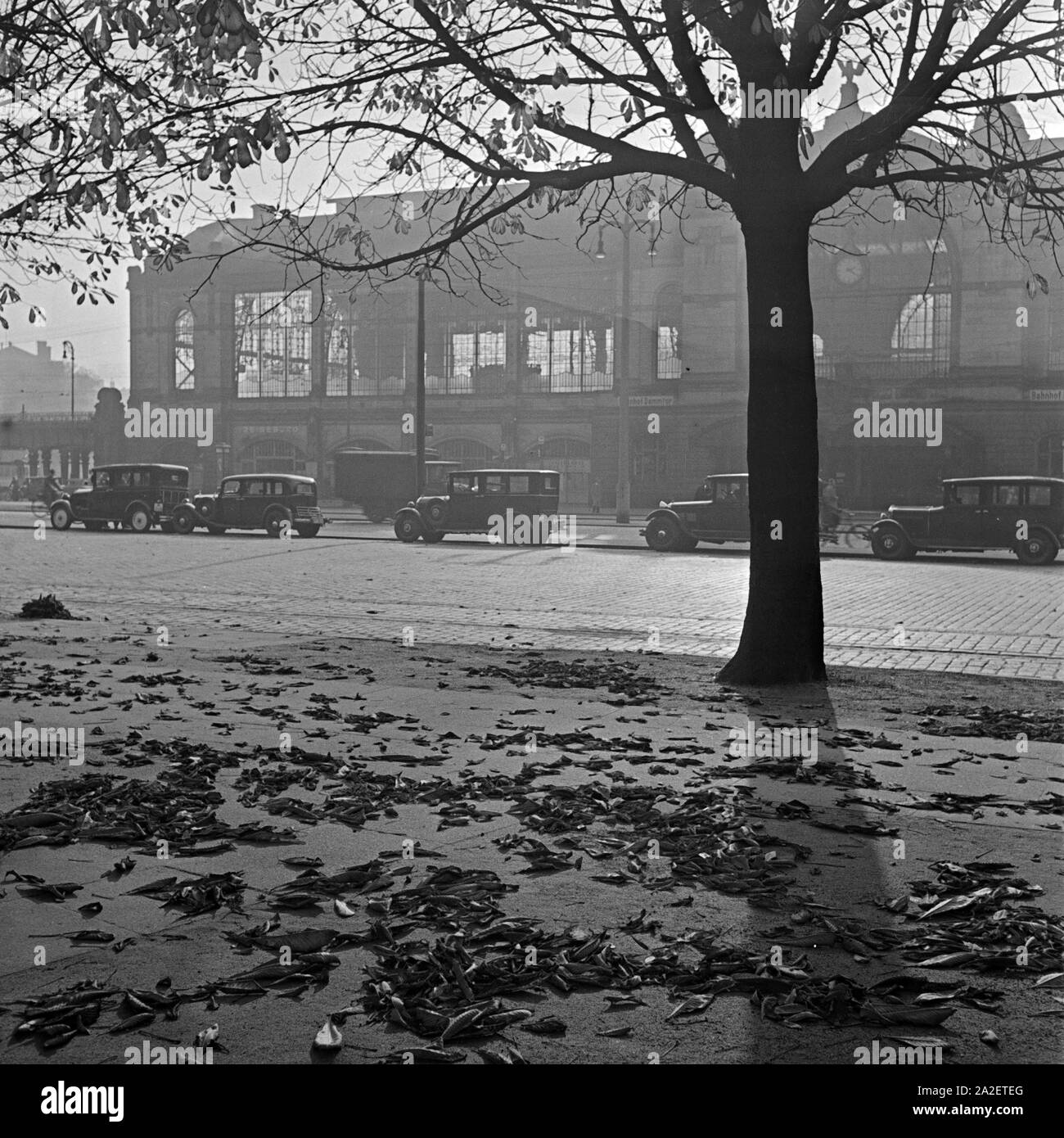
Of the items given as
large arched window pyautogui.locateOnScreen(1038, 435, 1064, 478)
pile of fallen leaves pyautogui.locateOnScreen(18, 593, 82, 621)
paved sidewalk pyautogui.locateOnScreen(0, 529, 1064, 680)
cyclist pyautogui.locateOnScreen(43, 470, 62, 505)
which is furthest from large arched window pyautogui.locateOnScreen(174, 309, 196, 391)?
pile of fallen leaves pyautogui.locateOnScreen(18, 593, 82, 621)

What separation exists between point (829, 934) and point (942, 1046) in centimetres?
83

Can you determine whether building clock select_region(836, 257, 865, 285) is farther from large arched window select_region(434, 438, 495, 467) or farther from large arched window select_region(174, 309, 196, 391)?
large arched window select_region(174, 309, 196, 391)

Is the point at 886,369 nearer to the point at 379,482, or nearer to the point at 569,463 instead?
the point at 569,463

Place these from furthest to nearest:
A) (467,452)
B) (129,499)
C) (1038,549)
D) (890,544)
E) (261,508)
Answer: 1. (467,452)
2. (129,499)
3. (261,508)
4. (890,544)
5. (1038,549)

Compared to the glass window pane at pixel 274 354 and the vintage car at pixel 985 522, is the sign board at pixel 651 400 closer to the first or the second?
the glass window pane at pixel 274 354

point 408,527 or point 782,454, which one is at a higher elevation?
point 782,454

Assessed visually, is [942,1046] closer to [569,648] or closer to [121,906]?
[121,906]

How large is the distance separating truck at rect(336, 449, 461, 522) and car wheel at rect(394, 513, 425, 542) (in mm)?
12545

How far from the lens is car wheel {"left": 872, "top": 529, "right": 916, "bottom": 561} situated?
2602 cm

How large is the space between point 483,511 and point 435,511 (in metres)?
1.21

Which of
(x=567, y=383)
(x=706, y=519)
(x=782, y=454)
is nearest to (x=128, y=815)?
(x=782, y=454)

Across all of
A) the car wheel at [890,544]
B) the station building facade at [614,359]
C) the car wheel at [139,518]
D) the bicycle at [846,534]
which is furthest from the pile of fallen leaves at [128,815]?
the station building facade at [614,359]

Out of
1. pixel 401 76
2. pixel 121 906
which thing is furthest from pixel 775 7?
pixel 121 906

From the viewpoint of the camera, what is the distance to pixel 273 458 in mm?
61969
